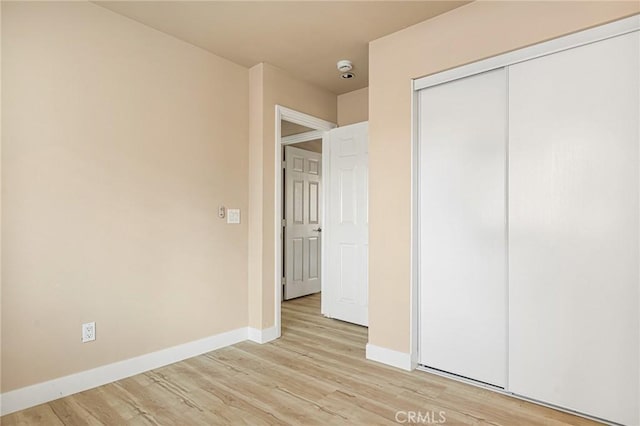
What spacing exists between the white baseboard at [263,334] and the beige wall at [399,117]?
39.2 inches

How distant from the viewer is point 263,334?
10.8ft

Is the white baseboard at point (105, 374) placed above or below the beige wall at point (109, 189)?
below

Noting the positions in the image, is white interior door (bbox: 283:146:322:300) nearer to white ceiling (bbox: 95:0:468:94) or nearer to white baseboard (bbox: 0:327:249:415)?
white baseboard (bbox: 0:327:249:415)

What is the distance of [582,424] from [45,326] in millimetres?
3191

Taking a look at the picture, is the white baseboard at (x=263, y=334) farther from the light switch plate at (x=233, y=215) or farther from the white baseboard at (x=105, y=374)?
the light switch plate at (x=233, y=215)

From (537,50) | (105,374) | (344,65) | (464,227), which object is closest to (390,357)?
(464,227)

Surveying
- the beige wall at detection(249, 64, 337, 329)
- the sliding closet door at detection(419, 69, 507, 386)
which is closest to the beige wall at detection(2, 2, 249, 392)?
the beige wall at detection(249, 64, 337, 329)

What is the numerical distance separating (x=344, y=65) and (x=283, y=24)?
32.7 inches

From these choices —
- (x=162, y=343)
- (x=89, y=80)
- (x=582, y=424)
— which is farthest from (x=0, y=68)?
(x=582, y=424)

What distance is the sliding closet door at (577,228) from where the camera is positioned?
190 cm

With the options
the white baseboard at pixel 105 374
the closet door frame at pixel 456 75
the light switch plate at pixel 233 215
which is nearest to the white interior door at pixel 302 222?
the light switch plate at pixel 233 215

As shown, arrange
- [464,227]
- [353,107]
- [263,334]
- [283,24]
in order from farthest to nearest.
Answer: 1. [353,107]
2. [263,334]
3. [283,24]
4. [464,227]

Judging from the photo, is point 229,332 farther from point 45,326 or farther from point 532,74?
point 532,74

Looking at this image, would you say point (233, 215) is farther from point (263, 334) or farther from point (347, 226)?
point (347, 226)
